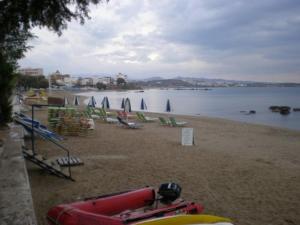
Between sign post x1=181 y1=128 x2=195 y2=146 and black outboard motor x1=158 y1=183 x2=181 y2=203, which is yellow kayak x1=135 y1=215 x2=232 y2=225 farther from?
sign post x1=181 y1=128 x2=195 y2=146

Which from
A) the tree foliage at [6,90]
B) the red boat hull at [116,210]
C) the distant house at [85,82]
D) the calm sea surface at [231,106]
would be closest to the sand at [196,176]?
the red boat hull at [116,210]

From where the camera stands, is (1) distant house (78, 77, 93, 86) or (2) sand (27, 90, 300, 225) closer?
(2) sand (27, 90, 300, 225)

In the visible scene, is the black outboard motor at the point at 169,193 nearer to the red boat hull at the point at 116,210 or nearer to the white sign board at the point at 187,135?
the red boat hull at the point at 116,210

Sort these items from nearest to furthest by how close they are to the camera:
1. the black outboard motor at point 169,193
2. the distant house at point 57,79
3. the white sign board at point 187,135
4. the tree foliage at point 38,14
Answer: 1. the black outboard motor at point 169,193
2. the tree foliage at point 38,14
3. the white sign board at point 187,135
4. the distant house at point 57,79

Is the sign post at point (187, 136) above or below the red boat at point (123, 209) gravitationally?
below

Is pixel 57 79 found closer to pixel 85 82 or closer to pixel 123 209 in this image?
pixel 85 82

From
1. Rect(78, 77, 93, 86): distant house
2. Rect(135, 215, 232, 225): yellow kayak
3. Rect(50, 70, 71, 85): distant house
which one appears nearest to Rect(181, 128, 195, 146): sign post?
Rect(135, 215, 232, 225): yellow kayak

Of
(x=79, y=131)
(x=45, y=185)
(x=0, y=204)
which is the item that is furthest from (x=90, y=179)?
(x=79, y=131)

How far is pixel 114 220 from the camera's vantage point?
3156mm

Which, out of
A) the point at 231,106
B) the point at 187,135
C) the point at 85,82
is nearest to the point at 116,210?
the point at 187,135

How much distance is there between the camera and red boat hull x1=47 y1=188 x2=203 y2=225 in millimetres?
3148

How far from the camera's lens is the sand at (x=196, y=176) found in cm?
477

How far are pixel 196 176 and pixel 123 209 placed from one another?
290cm

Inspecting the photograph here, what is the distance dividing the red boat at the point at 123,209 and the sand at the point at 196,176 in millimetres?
793
